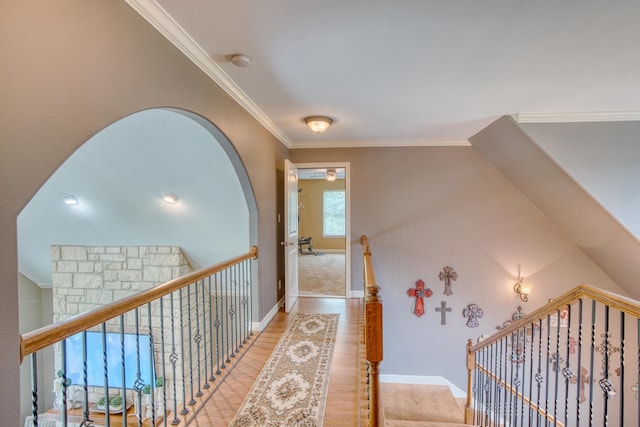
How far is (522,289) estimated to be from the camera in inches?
164

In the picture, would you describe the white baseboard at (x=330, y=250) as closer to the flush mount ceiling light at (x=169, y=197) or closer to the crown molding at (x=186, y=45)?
the flush mount ceiling light at (x=169, y=197)

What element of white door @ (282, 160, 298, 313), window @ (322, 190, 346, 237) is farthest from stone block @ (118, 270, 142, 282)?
window @ (322, 190, 346, 237)

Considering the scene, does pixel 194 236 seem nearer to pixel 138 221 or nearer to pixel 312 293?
pixel 138 221

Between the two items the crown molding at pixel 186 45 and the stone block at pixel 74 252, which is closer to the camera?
the crown molding at pixel 186 45

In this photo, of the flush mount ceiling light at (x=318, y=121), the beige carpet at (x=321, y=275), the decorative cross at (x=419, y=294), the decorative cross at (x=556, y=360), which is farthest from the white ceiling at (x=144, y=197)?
the decorative cross at (x=556, y=360)

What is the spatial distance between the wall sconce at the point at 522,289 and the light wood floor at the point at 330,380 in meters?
2.37

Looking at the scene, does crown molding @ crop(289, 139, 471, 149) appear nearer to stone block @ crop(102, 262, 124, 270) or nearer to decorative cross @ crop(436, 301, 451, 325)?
decorative cross @ crop(436, 301, 451, 325)

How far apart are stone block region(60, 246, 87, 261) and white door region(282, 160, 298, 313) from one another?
2.76 m

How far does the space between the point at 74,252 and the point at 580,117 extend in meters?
6.40

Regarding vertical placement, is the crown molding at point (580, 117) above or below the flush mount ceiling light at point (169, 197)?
above

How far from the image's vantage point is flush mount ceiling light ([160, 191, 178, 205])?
11.0ft

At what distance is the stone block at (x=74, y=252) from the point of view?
13.3 feet

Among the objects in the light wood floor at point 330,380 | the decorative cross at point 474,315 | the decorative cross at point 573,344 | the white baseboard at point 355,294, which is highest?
the white baseboard at point 355,294

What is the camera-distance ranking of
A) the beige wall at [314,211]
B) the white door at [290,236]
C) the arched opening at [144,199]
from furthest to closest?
the beige wall at [314,211] → the white door at [290,236] → the arched opening at [144,199]
